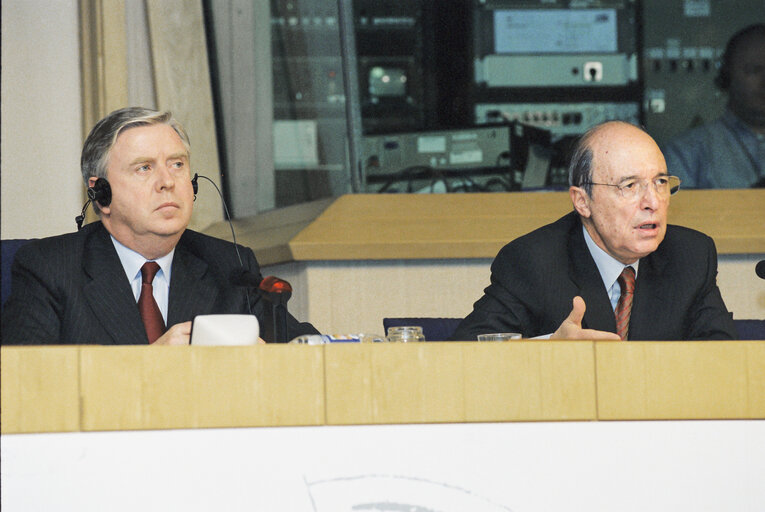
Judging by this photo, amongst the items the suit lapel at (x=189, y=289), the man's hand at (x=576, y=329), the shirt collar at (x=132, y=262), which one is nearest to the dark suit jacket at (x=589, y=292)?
the man's hand at (x=576, y=329)

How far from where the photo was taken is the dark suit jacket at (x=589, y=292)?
74.1 inches

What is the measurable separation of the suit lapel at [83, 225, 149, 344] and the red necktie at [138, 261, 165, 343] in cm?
2

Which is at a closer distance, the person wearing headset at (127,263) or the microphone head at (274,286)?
the microphone head at (274,286)

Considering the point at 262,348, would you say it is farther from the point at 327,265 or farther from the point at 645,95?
the point at 645,95

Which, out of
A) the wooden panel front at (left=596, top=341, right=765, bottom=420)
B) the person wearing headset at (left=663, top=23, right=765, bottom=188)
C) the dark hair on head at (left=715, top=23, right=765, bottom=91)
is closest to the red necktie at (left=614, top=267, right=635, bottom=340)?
the wooden panel front at (left=596, top=341, right=765, bottom=420)

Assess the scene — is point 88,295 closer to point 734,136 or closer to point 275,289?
point 275,289

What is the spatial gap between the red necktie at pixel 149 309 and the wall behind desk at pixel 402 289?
100 centimetres

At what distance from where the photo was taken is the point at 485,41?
378 centimetres

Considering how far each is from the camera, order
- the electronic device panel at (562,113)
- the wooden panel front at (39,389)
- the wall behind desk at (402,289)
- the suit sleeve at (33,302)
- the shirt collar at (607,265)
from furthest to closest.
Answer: the electronic device panel at (562,113)
the wall behind desk at (402,289)
the shirt collar at (607,265)
the suit sleeve at (33,302)
the wooden panel front at (39,389)

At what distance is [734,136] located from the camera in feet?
12.0

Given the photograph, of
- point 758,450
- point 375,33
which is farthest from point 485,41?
point 758,450

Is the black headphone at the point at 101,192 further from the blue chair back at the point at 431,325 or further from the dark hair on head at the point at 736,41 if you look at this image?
the dark hair on head at the point at 736,41

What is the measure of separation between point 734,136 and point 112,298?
8.84 ft

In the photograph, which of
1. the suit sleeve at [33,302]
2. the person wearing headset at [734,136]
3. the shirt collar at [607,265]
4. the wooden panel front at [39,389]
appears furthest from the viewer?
Answer: the person wearing headset at [734,136]
